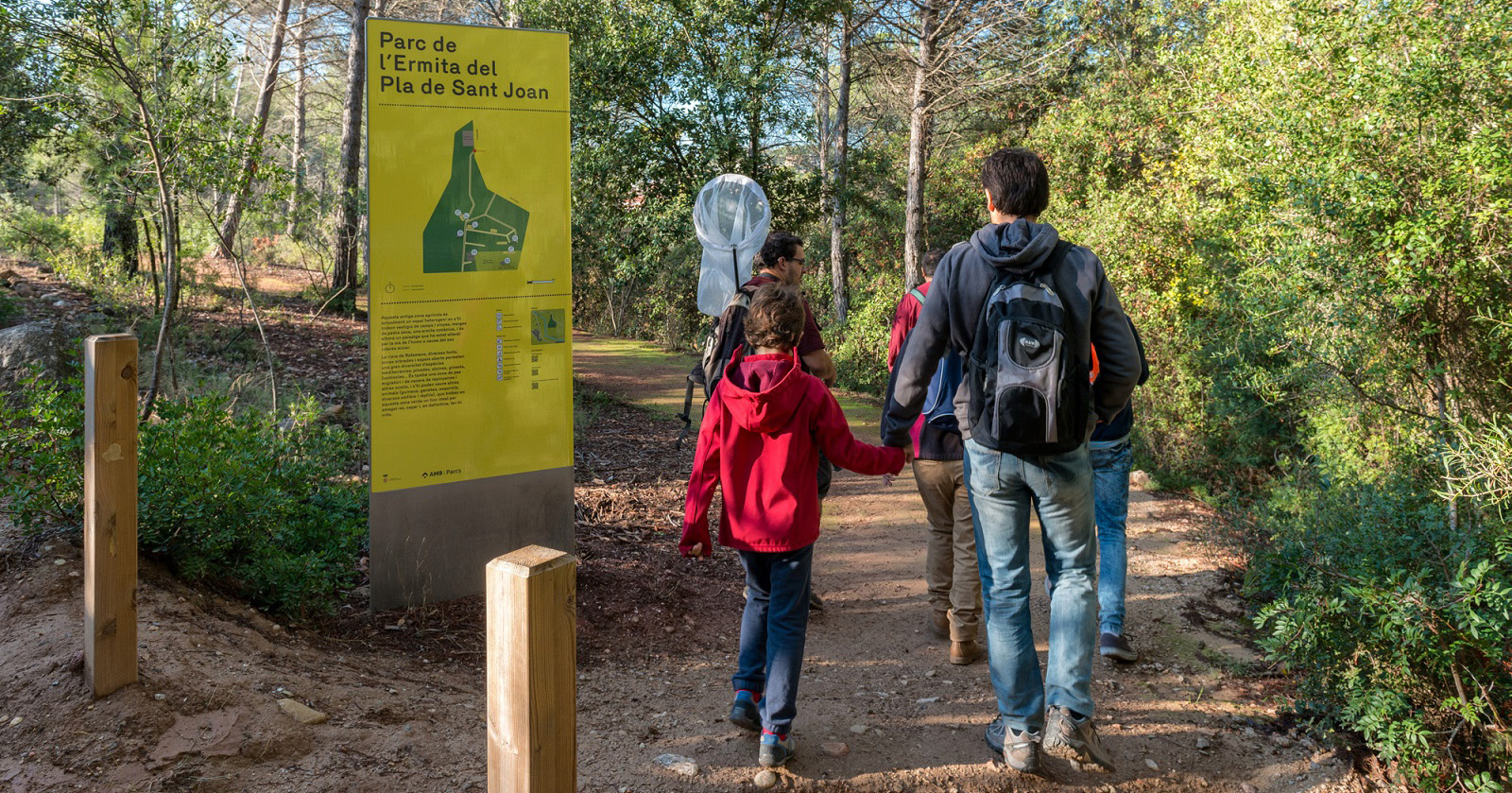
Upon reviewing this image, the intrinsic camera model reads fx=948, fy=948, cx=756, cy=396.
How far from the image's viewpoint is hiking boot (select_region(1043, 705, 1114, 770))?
3363 millimetres

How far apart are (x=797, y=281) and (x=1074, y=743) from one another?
8.60 ft

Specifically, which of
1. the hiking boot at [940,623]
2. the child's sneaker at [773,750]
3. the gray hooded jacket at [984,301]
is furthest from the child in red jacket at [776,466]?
the hiking boot at [940,623]

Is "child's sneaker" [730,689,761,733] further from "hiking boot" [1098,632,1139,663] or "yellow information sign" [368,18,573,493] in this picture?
"yellow information sign" [368,18,573,493]

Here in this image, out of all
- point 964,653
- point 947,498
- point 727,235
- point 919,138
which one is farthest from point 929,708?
point 919,138

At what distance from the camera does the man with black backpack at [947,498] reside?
13.9 feet

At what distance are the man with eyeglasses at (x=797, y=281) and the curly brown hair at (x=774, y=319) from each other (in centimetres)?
106

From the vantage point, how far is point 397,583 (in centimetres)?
484

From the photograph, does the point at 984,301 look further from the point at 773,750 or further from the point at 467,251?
the point at 467,251

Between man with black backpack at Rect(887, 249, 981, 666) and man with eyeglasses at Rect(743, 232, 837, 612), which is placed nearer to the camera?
man with black backpack at Rect(887, 249, 981, 666)

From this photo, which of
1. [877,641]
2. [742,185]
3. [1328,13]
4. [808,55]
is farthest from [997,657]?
[808,55]

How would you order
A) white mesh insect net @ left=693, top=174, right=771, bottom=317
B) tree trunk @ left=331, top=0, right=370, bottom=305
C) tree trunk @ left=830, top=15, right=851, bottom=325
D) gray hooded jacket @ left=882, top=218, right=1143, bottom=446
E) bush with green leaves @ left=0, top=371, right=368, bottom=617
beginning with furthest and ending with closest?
A: tree trunk @ left=830, top=15, right=851, bottom=325 < tree trunk @ left=331, top=0, right=370, bottom=305 < white mesh insect net @ left=693, top=174, right=771, bottom=317 < bush with green leaves @ left=0, top=371, right=368, bottom=617 < gray hooded jacket @ left=882, top=218, right=1143, bottom=446

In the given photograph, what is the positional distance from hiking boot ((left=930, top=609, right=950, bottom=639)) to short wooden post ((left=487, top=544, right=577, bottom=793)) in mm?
3127

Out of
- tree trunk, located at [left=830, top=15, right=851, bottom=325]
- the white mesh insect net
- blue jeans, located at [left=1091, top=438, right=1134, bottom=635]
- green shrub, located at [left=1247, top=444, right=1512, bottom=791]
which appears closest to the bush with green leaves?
the white mesh insect net

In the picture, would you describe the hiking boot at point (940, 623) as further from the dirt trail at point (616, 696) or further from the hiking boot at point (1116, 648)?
the hiking boot at point (1116, 648)
